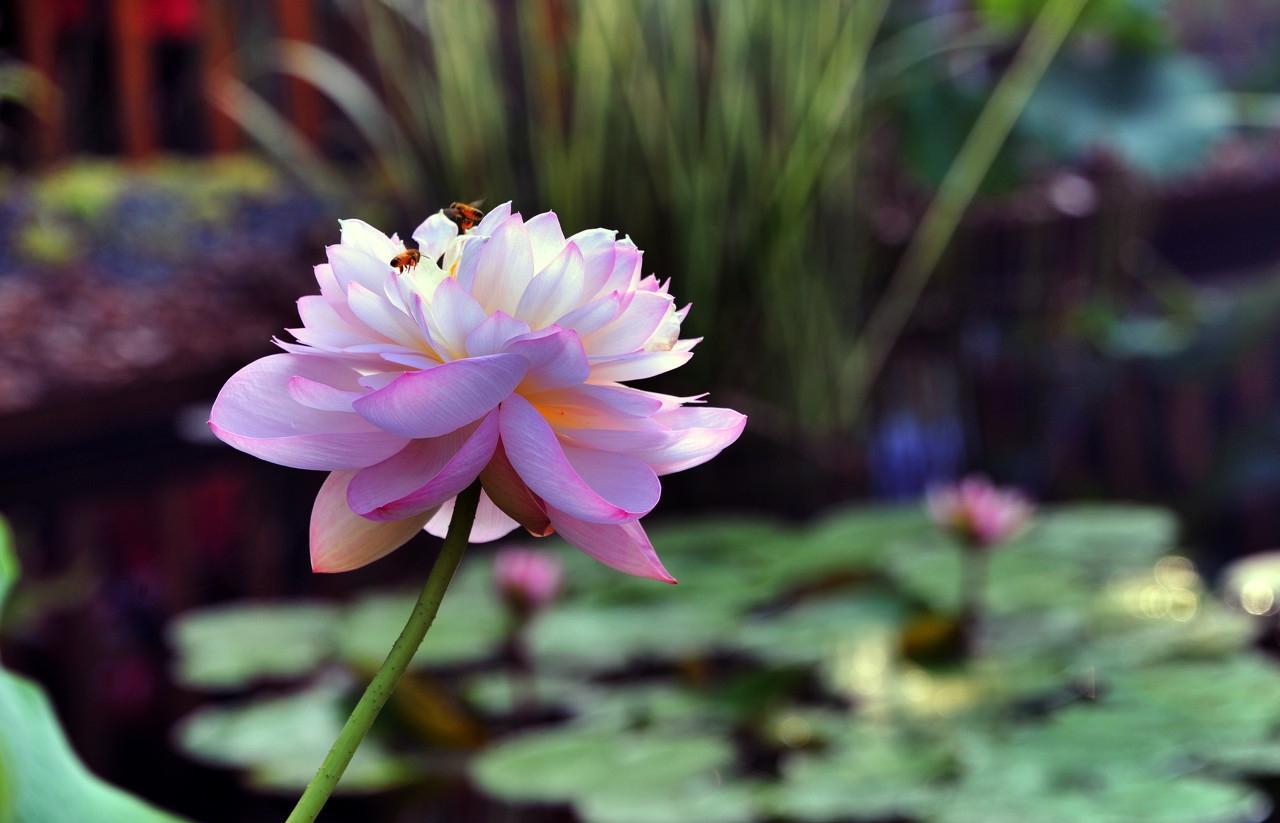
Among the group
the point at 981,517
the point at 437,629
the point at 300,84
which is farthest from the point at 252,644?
the point at 300,84

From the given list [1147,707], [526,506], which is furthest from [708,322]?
[526,506]

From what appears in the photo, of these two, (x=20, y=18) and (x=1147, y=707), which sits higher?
(x=20, y=18)

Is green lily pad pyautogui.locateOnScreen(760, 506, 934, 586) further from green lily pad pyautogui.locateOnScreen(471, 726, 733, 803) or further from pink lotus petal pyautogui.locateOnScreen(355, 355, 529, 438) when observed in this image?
pink lotus petal pyautogui.locateOnScreen(355, 355, 529, 438)

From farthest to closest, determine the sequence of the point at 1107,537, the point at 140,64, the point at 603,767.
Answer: the point at 140,64, the point at 1107,537, the point at 603,767

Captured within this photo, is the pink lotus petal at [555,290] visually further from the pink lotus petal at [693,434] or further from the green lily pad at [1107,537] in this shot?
the green lily pad at [1107,537]

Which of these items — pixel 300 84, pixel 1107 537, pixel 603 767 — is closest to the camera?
pixel 603 767

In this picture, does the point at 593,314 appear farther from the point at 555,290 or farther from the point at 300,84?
the point at 300,84

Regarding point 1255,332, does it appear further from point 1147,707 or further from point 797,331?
point 1147,707

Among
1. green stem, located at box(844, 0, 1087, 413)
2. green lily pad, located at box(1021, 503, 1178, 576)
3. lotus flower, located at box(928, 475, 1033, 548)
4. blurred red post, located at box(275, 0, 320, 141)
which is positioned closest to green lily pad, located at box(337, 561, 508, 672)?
lotus flower, located at box(928, 475, 1033, 548)
